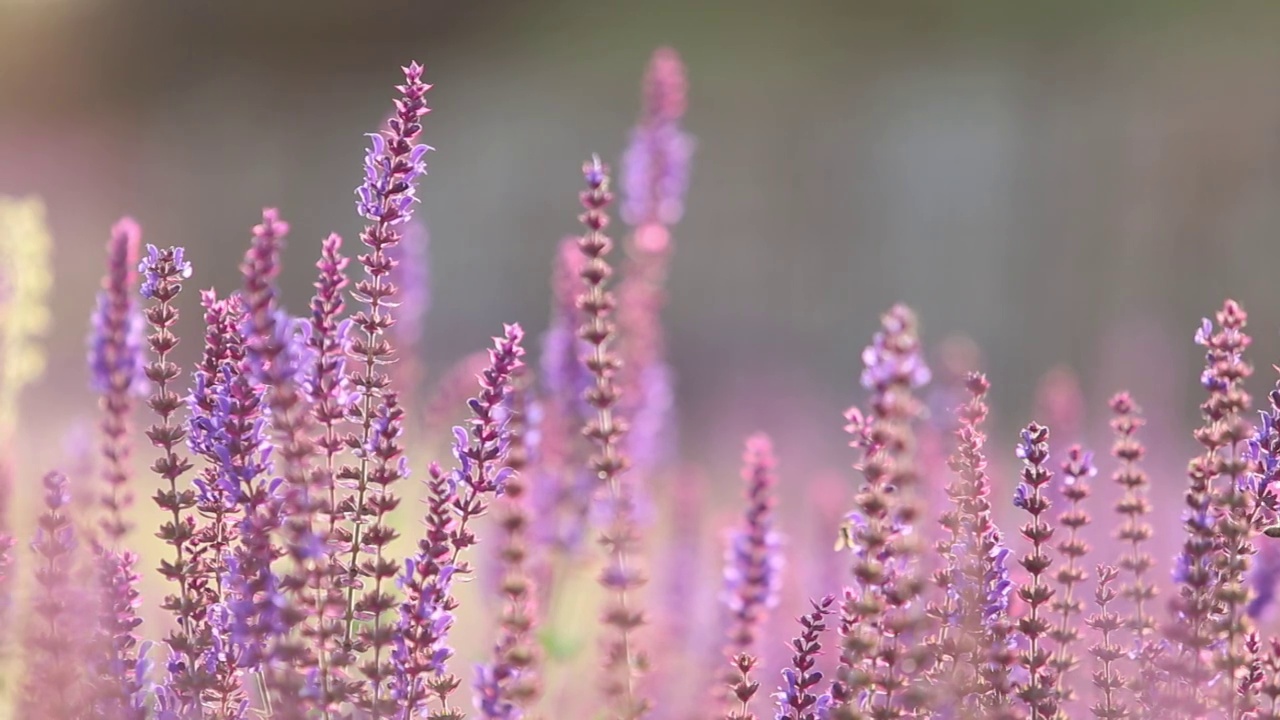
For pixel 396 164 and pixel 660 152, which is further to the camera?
pixel 660 152

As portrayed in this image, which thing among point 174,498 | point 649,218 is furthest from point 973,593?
point 649,218

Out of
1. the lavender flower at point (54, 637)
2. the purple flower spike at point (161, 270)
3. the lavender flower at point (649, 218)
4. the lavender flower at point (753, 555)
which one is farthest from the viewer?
the lavender flower at point (649, 218)

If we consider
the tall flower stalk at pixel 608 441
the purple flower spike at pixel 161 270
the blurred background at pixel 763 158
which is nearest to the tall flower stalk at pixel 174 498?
the purple flower spike at pixel 161 270

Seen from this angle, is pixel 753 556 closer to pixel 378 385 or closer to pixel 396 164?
pixel 378 385

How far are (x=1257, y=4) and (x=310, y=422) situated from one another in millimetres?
11422

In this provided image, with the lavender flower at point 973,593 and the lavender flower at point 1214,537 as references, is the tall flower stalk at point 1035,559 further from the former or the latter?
the lavender flower at point 1214,537

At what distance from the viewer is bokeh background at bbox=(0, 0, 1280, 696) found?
10.7 m

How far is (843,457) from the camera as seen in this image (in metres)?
8.69

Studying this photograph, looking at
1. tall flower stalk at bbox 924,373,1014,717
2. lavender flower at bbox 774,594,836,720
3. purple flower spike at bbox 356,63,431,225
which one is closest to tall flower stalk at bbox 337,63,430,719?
purple flower spike at bbox 356,63,431,225

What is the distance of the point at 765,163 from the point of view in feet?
41.5

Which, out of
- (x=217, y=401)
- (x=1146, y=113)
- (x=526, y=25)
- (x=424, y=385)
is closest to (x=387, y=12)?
(x=526, y=25)

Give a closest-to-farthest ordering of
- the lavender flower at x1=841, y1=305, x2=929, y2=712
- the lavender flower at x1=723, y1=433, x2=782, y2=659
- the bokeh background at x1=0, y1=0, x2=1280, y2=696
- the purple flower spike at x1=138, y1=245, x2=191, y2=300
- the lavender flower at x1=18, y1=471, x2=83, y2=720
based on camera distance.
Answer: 1. the lavender flower at x1=841, y1=305, x2=929, y2=712
2. the lavender flower at x1=18, y1=471, x2=83, y2=720
3. the purple flower spike at x1=138, y1=245, x2=191, y2=300
4. the lavender flower at x1=723, y1=433, x2=782, y2=659
5. the bokeh background at x1=0, y1=0, x2=1280, y2=696

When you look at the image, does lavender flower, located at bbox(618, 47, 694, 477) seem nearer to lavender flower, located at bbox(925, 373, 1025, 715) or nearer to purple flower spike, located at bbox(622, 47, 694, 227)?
purple flower spike, located at bbox(622, 47, 694, 227)

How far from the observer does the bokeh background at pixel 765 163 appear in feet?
35.0
